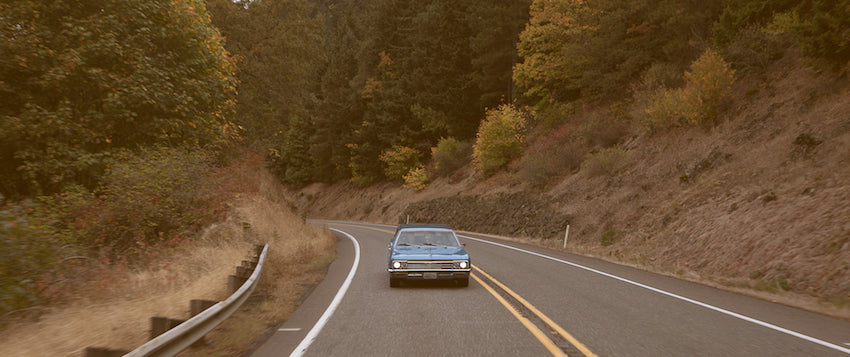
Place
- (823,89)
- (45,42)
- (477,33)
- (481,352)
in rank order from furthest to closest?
(477,33), (823,89), (45,42), (481,352)

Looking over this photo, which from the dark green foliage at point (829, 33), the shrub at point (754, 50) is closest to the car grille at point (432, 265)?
the dark green foliage at point (829, 33)

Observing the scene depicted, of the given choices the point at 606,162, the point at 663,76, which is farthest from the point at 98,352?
the point at 663,76

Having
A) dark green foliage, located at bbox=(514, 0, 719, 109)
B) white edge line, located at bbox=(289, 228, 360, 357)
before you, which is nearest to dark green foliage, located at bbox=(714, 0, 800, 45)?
dark green foliage, located at bbox=(514, 0, 719, 109)

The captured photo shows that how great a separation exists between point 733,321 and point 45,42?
15.5 metres

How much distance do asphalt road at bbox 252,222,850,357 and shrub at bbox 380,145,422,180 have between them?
40187 millimetres

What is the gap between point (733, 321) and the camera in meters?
7.65

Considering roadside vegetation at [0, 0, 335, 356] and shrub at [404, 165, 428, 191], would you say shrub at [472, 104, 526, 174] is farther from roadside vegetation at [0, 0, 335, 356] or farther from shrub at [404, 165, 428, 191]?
roadside vegetation at [0, 0, 335, 356]

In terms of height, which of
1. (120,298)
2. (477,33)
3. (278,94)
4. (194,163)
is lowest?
(120,298)

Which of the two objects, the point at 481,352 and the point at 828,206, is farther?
the point at 828,206

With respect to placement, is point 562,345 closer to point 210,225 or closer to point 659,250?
point 210,225

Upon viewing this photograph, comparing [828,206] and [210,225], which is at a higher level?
[828,206]

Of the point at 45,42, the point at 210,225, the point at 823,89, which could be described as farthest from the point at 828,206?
the point at 45,42

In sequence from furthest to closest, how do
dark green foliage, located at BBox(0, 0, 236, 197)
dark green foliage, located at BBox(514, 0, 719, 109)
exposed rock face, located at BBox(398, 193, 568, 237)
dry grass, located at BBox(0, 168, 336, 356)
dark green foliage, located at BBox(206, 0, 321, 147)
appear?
dark green foliage, located at BBox(514, 0, 719, 109), exposed rock face, located at BBox(398, 193, 568, 237), dark green foliage, located at BBox(206, 0, 321, 147), dark green foliage, located at BBox(0, 0, 236, 197), dry grass, located at BBox(0, 168, 336, 356)

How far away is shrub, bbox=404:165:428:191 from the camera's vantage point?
4844 centimetres
